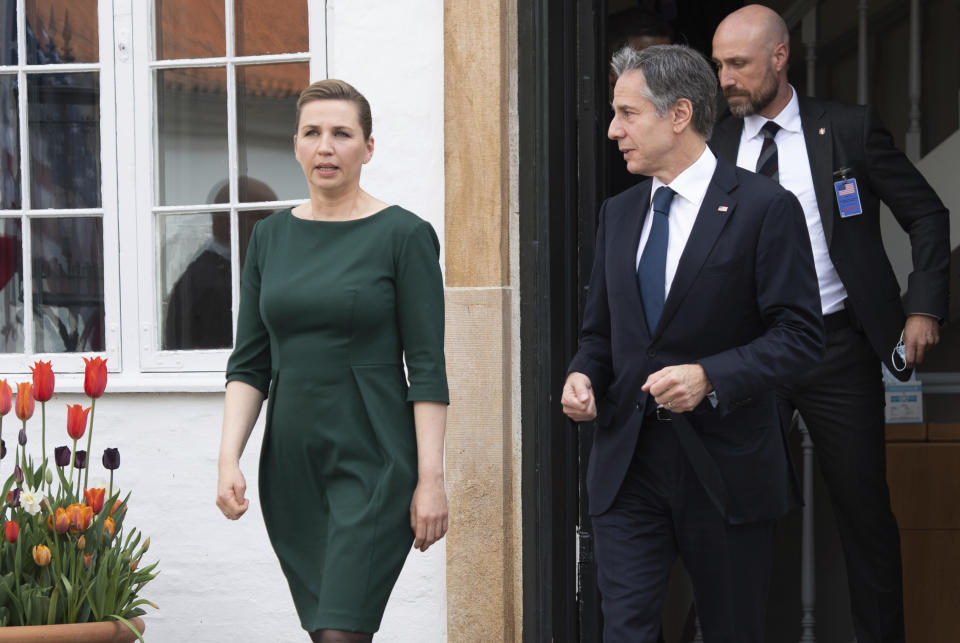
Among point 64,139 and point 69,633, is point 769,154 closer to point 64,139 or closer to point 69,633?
point 69,633

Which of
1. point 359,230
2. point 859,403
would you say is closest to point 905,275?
point 859,403

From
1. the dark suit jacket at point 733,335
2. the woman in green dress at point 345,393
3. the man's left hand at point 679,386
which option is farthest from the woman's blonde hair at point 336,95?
the man's left hand at point 679,386

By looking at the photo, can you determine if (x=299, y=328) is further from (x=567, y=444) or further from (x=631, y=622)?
(x=567, y=444)

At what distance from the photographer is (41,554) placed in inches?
163

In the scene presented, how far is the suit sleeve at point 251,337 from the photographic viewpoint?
3451 millimetres

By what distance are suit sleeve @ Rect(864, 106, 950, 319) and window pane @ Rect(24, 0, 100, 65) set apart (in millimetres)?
2921

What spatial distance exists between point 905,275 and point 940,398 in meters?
0.68

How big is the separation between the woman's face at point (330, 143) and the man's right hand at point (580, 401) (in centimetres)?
69

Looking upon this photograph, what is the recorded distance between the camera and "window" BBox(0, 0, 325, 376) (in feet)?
18.0

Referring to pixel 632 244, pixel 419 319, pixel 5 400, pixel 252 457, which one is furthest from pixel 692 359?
pixel 252 457

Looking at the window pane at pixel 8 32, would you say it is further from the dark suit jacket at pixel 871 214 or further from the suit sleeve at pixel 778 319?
the suit sleeve at pixel 778 319

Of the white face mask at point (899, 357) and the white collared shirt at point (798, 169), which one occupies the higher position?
the white collared shirt at point (798, 169)

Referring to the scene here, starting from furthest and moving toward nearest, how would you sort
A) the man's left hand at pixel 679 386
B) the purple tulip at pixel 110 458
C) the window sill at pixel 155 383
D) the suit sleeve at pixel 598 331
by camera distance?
the window sill at pixel 155 383 → the purple tulip at pixel 110 458 → the suit sleeve at pixel 598 331 → the man's left hand at pixel 679 386

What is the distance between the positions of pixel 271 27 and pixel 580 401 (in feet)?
8.80
